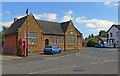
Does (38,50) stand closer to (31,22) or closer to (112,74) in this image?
(31,22)

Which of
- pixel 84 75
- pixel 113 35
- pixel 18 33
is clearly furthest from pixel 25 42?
pixel 113 35

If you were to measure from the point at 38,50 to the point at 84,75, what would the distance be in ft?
93.0

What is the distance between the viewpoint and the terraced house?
132ft

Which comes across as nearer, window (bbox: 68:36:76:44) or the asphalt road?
the asphalt road

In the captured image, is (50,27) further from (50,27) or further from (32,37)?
(32,37)

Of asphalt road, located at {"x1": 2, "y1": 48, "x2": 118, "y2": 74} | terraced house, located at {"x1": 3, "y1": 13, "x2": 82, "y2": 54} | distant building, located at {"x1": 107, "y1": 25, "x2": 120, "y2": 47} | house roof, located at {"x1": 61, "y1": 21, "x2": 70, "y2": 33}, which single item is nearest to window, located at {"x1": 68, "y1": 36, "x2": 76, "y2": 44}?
terraced house, located at {"x1": 3, "y1": 13, "x2": 82, "y2": 54}

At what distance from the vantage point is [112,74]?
14.9 m

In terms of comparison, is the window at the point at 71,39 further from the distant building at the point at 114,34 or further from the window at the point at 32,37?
the distant building at the point at 114,34

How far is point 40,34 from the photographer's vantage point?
42719mm

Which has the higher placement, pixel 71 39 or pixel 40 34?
pixel 40 34

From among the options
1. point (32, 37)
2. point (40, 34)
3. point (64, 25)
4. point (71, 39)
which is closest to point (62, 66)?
point (32, 37)

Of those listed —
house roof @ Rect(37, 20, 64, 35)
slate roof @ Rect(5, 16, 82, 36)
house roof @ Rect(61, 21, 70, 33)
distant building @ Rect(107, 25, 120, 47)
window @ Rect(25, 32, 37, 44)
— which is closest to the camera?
window @ Rect(25, 32, 37, 44)

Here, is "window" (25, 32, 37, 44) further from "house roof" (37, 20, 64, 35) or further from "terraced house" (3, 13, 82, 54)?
"house roof" (37, 20, 64, 35)

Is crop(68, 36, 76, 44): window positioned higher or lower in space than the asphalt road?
higher
